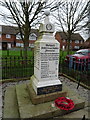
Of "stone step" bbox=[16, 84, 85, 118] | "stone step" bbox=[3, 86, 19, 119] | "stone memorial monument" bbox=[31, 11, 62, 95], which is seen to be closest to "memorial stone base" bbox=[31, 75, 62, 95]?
"stone memorial monument" bbox=[31, 11, 62, 95]

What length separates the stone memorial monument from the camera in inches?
113

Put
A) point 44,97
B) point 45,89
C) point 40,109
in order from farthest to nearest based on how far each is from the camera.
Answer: point 45,89 → point 44,97 → point 40,109

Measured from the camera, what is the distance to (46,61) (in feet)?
9.67

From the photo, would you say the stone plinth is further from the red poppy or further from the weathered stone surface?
the red poppy

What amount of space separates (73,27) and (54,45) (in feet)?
30.7

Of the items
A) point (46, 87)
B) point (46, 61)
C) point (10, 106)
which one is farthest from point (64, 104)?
point (10, 106)

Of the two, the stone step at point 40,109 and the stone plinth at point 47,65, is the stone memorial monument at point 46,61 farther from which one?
the stone step at point 40,109

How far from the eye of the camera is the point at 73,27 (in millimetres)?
11109

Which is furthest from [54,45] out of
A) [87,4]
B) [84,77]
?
[87,4]

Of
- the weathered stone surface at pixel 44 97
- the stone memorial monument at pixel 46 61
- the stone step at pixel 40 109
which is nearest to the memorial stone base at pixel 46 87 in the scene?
the stone memorial monument at pixel 46 61

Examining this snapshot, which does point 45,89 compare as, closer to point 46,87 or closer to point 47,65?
point 46,87

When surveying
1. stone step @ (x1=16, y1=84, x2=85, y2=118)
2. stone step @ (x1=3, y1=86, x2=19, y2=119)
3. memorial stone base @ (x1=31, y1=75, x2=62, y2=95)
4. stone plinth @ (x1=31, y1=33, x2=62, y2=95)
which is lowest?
stone step @ (x1=3, y1=86, x2=19, y2=119)

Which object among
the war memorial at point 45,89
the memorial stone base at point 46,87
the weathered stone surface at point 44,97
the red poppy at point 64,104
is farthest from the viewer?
the memorial stone base at point 46,87

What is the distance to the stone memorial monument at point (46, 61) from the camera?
2867 millimetres
